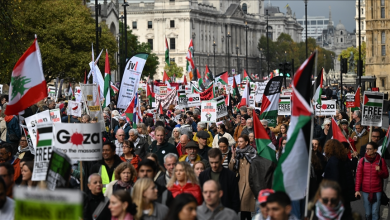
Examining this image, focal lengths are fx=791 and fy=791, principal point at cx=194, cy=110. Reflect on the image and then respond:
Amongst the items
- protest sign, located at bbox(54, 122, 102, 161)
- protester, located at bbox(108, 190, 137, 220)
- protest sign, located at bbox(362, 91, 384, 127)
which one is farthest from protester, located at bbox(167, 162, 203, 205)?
protest sign, located at bbox(362, 91, 384, 127)

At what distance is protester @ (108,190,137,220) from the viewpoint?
6891 mm

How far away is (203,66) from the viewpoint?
136 m

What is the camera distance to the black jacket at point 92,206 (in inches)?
308

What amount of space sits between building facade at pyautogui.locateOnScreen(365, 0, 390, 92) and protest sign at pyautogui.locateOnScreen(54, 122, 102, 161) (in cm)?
5302

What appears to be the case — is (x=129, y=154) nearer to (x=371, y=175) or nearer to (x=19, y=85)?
(x=19, y=85)

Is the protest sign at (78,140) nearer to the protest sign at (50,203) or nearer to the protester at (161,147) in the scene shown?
the protester at (161,147)

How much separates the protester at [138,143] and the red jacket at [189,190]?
4054 millimetres

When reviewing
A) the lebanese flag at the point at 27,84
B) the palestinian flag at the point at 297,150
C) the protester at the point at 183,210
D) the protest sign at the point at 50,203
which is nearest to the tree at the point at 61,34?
the lebanese flag at the point at 27,84

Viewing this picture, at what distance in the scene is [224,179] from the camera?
956 cm

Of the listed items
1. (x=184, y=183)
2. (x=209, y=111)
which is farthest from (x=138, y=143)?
(x=184, y=183)

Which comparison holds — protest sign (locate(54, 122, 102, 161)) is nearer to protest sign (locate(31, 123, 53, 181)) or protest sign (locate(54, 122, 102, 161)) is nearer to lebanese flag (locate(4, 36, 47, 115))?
protest sign (locate(31, 123, 53, 181))

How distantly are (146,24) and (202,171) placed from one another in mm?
124392

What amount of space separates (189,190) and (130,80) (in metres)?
10.2

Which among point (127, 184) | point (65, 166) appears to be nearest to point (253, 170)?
point (127, 184)
